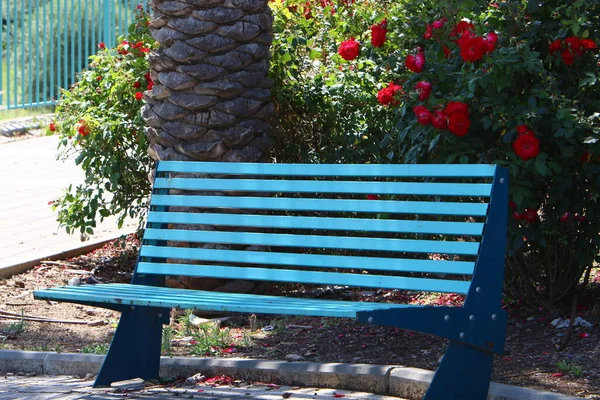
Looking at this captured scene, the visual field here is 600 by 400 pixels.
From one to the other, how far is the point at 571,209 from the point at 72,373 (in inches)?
98.9

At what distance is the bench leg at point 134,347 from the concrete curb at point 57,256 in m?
2.70

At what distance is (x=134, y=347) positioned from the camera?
4426mm

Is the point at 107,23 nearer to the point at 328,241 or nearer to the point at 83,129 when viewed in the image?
the point at 83,129

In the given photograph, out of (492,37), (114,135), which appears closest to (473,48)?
(492,37)

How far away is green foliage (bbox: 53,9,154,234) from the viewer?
663cm

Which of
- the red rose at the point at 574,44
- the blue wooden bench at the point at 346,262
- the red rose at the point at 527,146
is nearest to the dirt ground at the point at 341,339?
the blue wooden bench at the point at 346,262

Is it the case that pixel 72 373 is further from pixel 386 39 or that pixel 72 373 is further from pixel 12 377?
pixel 386 39

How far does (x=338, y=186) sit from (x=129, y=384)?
1.31 metres

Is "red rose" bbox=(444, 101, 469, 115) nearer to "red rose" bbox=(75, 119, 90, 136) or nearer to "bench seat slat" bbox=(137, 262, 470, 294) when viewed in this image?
"bench seat slat" bbox=(137, 262, 470, 294)

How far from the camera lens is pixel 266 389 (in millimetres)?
4367

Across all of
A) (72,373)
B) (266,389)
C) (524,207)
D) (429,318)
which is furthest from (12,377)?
(524,207)

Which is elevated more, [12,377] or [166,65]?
[166,65]

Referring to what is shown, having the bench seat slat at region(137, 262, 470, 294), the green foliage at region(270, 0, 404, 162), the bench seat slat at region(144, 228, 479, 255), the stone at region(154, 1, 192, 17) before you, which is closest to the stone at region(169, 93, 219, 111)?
the stone at region(154, 1, 192, 17)

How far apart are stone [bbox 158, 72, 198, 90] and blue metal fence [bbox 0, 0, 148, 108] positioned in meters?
8.70
